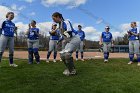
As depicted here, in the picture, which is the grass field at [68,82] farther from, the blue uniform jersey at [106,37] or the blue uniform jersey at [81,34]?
the blue uniform jersey at [81,34]

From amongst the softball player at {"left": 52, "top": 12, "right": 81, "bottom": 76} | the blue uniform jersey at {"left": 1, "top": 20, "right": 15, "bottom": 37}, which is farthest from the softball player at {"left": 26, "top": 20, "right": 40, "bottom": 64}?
the softball player at {"left": 52, "top": 12, "right": 81, "bottom": 76}

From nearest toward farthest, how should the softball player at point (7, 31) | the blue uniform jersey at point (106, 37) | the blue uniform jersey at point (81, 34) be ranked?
1. the softball player at point (7, 31)
2. the blue uniform jersey at point (106, 37)
3. the blue uniform jersey at point (81, 34)

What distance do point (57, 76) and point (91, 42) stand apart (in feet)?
218

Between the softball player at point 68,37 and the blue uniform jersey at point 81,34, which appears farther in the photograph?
the blue uniform jersey at point 81,34

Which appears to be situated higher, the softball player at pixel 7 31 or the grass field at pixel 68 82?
the softball player at pixel 7 31

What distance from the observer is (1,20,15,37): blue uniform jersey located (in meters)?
13.2

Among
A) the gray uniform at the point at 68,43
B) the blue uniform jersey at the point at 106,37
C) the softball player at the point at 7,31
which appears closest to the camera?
the gray uniform at the point at 68,43

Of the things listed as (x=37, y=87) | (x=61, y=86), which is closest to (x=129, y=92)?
(x=61, y=86)

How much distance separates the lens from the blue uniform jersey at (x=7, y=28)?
43.2 ft

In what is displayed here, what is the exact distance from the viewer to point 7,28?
43.3ft

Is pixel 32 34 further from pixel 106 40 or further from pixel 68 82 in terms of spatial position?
pixel 68 82

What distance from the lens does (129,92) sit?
8148mm

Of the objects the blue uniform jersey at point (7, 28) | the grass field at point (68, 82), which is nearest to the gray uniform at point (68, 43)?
the grass field at point (68, 82)

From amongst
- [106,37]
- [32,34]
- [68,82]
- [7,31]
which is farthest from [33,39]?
[68,82]
